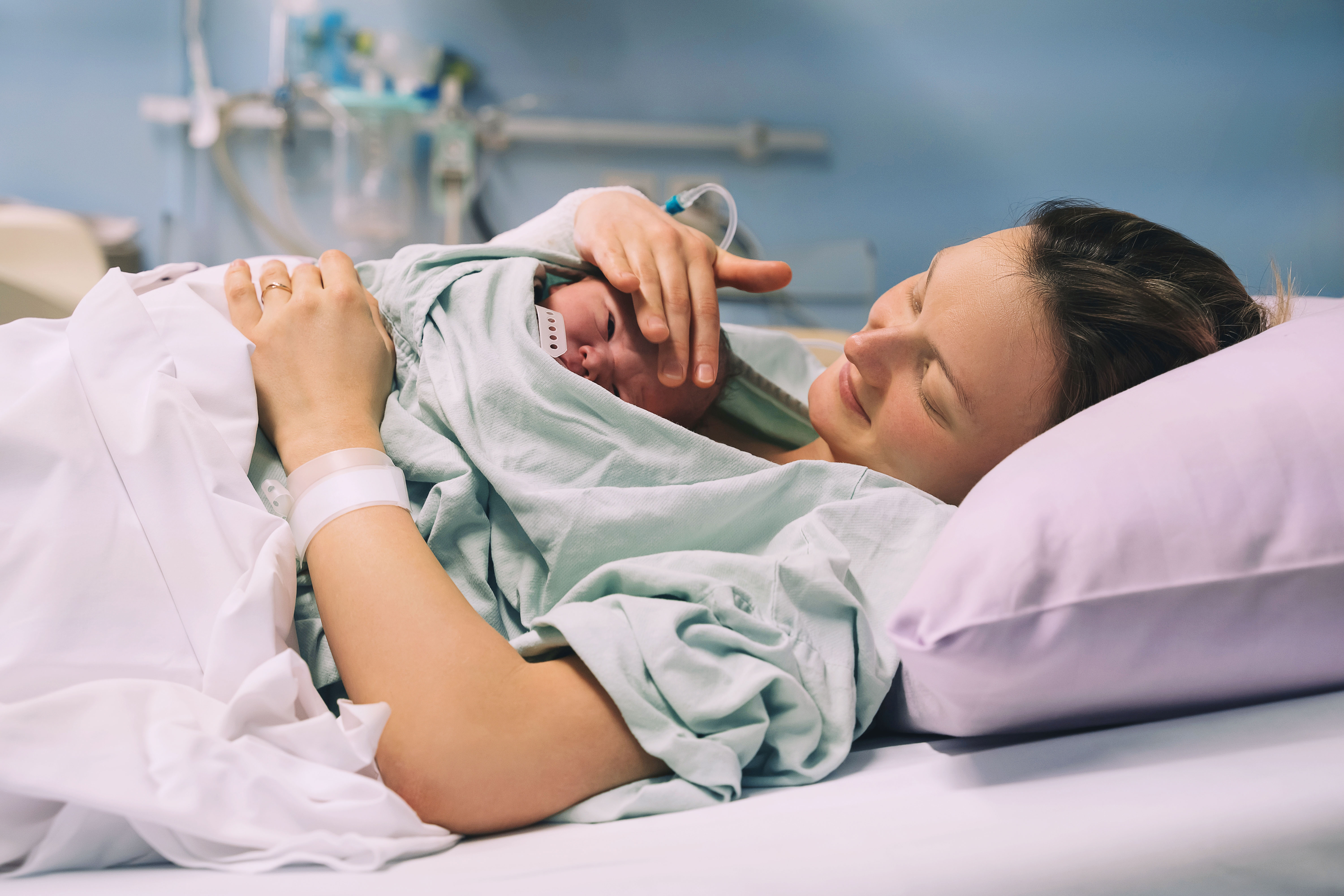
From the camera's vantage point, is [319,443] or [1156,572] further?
[319,443]

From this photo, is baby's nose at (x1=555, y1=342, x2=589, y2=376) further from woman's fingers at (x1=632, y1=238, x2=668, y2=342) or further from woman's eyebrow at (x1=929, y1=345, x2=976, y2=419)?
woman's eyebrow at (x1=929, y1=345, x2=976, y2=419)

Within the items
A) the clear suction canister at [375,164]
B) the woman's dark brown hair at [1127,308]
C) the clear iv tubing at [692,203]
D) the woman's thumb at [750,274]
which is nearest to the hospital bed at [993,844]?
the woman's dark brown hair at [1127,308]

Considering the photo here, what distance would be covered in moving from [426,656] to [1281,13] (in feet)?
9.57

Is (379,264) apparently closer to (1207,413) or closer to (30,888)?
(30,888)

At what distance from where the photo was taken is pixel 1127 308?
849 millimetres

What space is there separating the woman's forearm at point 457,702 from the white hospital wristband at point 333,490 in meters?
0.04

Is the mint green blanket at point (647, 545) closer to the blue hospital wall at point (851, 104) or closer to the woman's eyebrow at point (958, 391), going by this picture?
the woman's eyebrow at point (958, 391)

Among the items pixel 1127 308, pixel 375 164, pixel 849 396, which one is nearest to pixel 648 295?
pixel 849 396

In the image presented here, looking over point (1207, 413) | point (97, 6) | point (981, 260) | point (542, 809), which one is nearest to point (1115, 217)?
point (981, 260)

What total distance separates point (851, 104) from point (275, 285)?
2.21 metres

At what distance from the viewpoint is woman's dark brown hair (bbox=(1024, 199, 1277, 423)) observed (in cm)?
84

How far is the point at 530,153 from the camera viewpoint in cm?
264

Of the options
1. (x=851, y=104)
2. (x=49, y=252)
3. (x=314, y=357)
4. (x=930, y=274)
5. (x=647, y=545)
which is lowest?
(x=49, y=252)

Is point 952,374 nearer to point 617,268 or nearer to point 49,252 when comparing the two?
point 617,268
